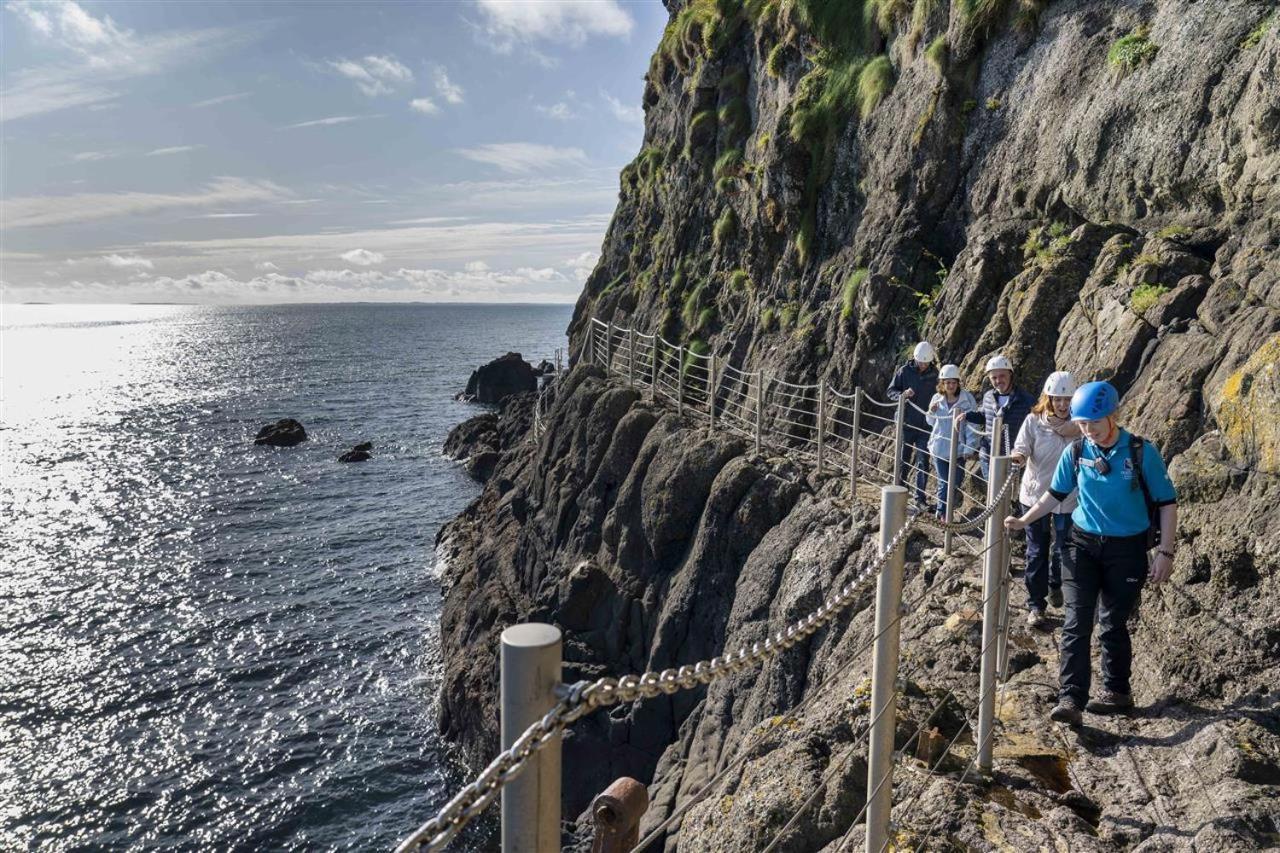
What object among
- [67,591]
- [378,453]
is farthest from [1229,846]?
[378,453]

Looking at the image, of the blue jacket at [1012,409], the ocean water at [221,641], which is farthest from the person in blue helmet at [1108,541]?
the ocean water at [221,641]

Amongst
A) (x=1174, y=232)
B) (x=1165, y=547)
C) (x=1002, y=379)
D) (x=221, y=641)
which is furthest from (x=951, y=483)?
(x=221, y=641)

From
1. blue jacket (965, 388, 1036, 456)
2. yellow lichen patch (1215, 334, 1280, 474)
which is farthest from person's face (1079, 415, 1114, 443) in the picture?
blue jacket (965, 388, 1036, 456)

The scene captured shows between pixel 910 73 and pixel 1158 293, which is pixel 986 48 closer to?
pixel 910 73

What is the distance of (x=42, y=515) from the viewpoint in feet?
120

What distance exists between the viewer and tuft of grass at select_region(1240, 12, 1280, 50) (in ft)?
32.0

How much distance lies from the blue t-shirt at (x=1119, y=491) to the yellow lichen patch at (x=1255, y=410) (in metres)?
1.45

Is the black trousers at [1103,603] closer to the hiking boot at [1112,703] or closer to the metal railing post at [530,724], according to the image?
the hiking boot at [1112,703]

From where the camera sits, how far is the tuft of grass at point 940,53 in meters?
15.6

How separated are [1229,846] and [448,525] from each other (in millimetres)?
29011

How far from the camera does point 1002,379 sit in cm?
862

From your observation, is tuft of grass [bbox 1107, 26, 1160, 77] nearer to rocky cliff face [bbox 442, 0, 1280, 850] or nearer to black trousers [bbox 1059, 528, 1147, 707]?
→ rocky cliff face [bbox 442, 0, 1280, 850]

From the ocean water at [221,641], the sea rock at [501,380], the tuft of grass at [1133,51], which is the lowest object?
the ocean water at [221,641]

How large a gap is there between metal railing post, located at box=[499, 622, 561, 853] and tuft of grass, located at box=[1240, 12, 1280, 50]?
11902mm
